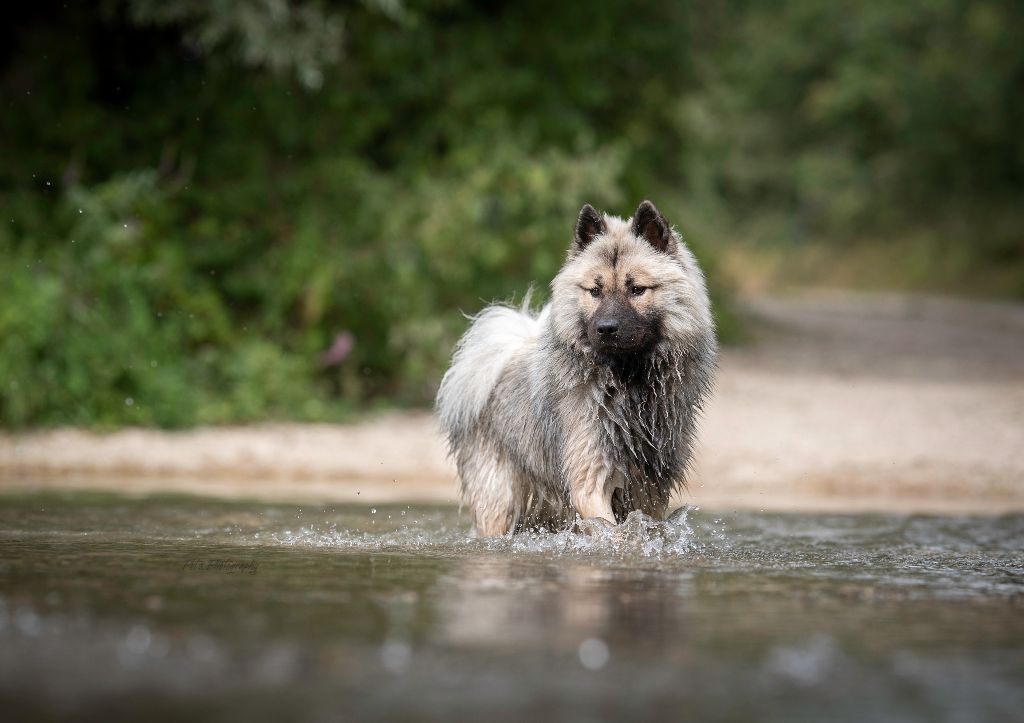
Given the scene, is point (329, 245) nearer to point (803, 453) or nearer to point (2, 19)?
point (2, 19)

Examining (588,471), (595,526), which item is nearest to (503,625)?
(595,526)

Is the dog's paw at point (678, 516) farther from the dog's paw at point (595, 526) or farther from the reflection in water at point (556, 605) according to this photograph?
the reflection in water at point (556, 605)

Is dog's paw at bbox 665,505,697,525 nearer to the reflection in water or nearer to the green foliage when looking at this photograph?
the reflection in water

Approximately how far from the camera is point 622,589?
5605 mm

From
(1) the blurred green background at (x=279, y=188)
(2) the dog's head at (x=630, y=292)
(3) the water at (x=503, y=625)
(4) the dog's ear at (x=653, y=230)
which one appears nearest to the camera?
(3) the water at (x=503, y=625)

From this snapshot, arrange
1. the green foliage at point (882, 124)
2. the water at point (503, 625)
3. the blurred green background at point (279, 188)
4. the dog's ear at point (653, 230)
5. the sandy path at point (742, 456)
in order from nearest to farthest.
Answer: the water at point (503, 625), the dog's ear at point (653, 230), the sandy path at point (742, 456), the blurred green background at point (279, 188), the green foliage at point (882, 124)

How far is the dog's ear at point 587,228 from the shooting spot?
6977 millimetres

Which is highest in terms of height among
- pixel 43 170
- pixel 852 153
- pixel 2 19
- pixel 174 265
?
pixel 852 153

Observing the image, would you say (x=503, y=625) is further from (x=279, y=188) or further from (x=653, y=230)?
(x=279, y=188)

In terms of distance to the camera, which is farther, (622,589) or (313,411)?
(313,411)

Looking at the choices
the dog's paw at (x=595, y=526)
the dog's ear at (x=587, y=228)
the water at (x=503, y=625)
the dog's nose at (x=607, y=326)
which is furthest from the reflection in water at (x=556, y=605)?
the dog's ear at (x=587, y=228)

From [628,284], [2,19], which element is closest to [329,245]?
[2,19]

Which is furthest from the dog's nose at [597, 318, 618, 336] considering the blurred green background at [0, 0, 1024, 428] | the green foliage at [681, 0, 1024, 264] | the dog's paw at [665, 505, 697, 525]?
the green foliage at [681, 0, 1024, 264]

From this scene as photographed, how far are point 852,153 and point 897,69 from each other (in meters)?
5.33
